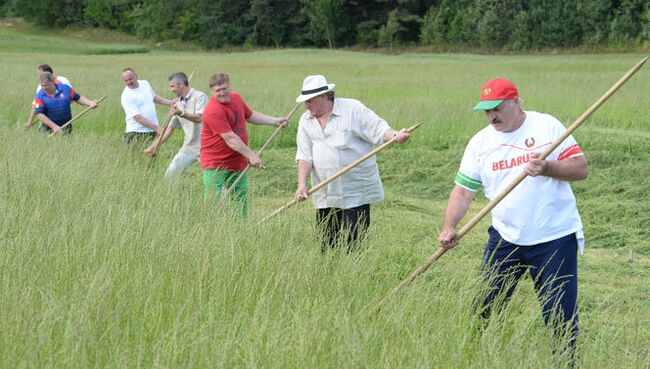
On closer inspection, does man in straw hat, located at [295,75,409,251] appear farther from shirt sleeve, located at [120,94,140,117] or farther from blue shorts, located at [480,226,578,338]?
shirt sleeve, located at [120,94,140,117]

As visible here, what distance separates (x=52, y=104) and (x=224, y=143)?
4.76 meters

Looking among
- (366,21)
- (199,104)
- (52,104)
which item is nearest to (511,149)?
(199,104)

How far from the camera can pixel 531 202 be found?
193 inches

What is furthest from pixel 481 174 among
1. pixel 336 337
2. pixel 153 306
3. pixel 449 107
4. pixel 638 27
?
pixel 638 27

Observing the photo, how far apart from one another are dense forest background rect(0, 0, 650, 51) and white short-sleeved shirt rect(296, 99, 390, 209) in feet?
131

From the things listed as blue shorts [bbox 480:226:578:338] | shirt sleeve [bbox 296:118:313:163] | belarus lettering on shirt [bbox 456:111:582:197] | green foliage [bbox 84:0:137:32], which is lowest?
green foliage [bbox 84:0:137:32]

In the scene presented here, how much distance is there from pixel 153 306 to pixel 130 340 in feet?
1.09

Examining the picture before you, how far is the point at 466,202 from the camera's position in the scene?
5.22m

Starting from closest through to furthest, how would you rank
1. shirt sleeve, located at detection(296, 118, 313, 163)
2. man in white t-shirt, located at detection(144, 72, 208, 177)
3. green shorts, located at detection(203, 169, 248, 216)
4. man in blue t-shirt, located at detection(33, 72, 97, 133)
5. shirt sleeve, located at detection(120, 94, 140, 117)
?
1. shirt sleeve, located at detection(296, 118, 313, 163)
2. green shorts, located at detection(203, 169, 248, 216)
3. man in white t-shirt, located at detection(144, 72, 208, 177)
4. shirt sleeve, located at detection(120, 94, 140, 117)
5. man in blue t-shirt, located at detection(33, 72, 97, 133)

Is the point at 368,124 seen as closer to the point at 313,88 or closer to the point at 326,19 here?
the point at 313,88

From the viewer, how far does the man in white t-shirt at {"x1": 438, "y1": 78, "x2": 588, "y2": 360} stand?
481cm

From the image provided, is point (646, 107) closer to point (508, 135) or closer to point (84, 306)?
point (508, 135)

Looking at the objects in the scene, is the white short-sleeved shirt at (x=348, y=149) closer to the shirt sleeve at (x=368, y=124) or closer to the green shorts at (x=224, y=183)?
the shirt sleeve at (x=368, y=124)

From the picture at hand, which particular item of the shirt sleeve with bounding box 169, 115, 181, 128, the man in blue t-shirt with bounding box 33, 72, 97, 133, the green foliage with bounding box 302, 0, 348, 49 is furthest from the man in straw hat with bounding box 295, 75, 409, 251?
the green foliage with bounding box 302, 0, 348, 49
